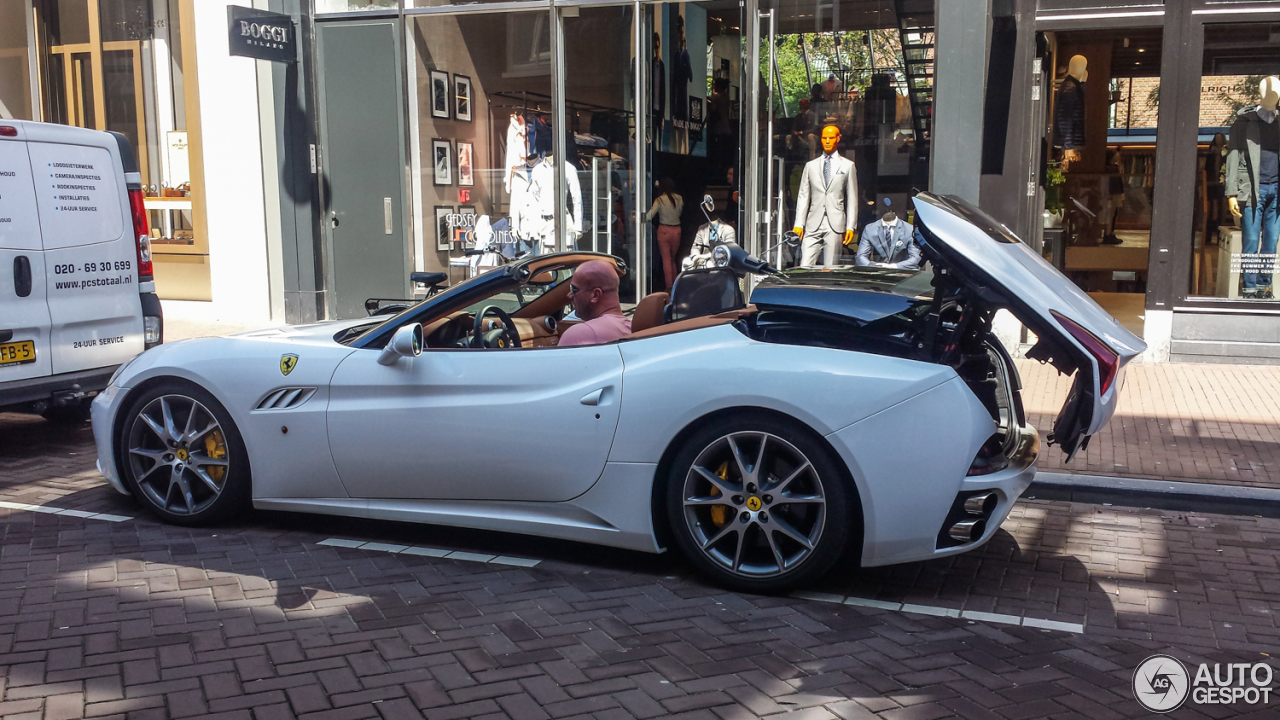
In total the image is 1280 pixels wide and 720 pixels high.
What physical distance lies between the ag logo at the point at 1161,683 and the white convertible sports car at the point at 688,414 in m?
0.72

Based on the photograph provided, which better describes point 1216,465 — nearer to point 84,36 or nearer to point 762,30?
point 762,30

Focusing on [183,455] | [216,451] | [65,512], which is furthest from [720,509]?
[65,512]

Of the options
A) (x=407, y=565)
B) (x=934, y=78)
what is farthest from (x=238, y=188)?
(x=407, y=565)

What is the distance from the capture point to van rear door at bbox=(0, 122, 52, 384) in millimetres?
6508

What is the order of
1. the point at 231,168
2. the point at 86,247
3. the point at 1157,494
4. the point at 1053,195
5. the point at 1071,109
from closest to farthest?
the point at 1157,494, the point at 86,247, the point at 1071,109, the point at 1053,195, the point at 231,168

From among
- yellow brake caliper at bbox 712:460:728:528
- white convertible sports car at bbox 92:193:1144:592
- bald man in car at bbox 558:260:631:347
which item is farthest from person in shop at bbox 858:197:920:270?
yellow brake caliper at bbox 712:460:728:528

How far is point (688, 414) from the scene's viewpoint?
14.0ft

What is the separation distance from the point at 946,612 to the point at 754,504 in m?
0.85

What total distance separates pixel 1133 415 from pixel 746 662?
5448 mm

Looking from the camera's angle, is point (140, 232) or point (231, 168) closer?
point (140, 232)

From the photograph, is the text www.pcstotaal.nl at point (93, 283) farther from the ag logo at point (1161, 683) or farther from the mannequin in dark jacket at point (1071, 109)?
the mannequin in dark jacket at point (1071, 109)

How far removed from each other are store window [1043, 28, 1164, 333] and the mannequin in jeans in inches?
28.5

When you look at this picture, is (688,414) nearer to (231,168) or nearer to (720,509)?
(720,509)

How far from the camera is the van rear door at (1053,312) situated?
3.91 metres
